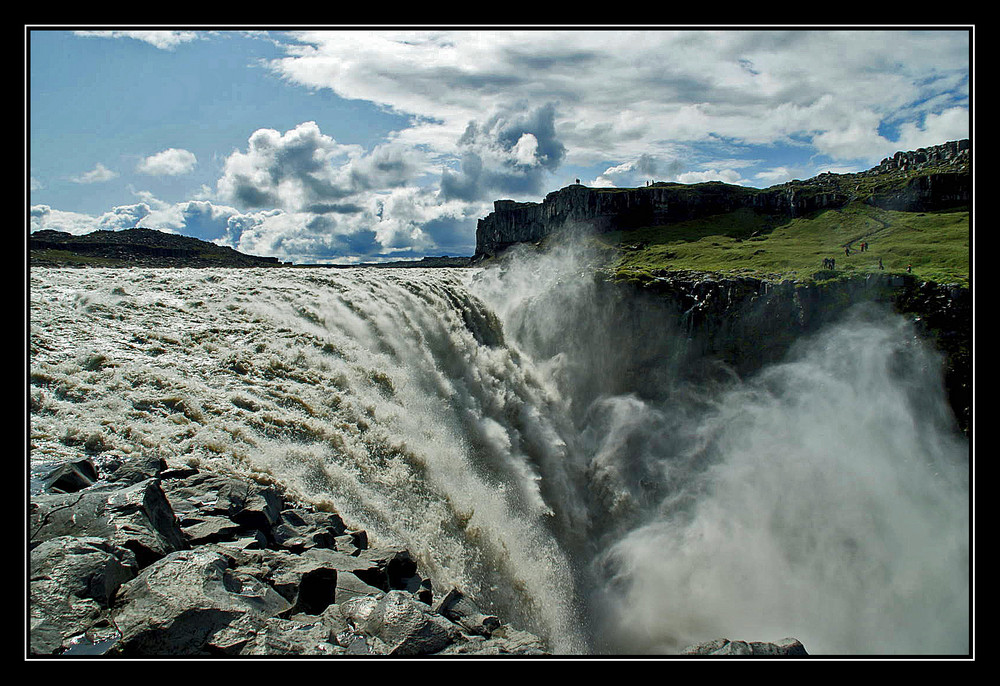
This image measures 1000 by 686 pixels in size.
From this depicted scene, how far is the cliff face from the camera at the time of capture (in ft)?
214

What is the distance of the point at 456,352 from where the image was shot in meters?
27.3

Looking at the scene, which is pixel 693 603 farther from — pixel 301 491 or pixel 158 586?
pixel 158 586

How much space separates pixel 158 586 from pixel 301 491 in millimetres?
5627

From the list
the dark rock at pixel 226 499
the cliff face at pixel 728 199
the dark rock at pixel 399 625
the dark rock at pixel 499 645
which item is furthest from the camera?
the cliff face at pixel 728 199

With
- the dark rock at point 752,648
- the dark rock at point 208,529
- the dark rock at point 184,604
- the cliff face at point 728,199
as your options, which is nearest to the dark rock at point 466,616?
the dark rock at point 184,604

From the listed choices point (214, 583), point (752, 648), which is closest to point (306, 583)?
point (214, 583)

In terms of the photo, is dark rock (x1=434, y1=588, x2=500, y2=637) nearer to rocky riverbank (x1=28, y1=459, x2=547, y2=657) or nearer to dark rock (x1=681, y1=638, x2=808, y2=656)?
rocky riverbank (x1=28, y1=459, x2=547, y2=657)

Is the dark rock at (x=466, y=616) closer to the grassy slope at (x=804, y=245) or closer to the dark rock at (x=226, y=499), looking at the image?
the dark rock at (x=226, y=499)

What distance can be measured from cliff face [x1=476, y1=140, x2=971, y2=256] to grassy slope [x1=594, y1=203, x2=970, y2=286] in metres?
2.58

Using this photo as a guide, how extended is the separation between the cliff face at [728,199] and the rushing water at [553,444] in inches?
1860

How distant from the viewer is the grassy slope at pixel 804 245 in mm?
37425

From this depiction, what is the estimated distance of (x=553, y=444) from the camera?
28.2m
